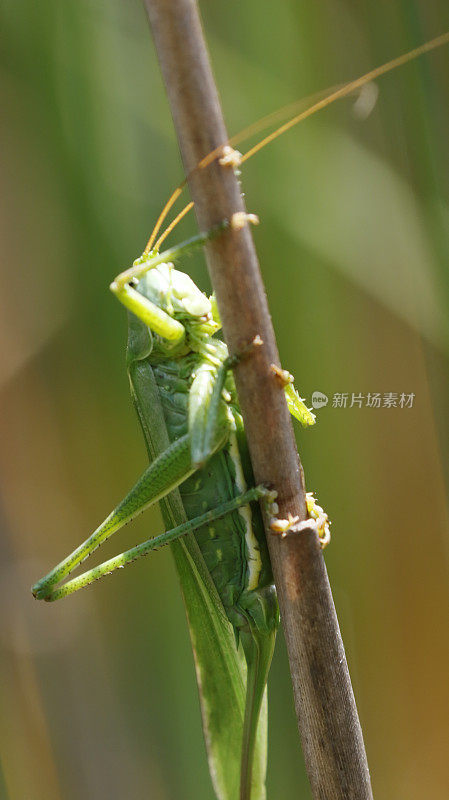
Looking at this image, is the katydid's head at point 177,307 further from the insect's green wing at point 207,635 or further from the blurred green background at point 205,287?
the blurred green background at point 205,287

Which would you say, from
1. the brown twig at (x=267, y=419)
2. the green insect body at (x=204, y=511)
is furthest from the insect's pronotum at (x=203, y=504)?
the brown twig at (x=267, y=419)

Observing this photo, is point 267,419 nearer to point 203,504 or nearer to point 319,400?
point 203,504

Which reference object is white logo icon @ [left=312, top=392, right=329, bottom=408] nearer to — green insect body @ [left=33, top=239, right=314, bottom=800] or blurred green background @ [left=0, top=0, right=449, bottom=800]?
blurred green background @ [left=0, top=0, right=449, bottom=800]

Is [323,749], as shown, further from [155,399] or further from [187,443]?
[155,399]

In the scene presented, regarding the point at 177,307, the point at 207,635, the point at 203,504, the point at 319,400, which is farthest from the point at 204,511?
the point at 319,400

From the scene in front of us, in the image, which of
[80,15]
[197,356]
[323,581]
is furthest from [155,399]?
[80,15]

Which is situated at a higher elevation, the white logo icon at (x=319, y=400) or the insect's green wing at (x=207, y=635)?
the white logo icon at (x=319, y=400)
